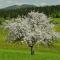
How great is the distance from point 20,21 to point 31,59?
5586 millimetres

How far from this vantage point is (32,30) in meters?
32.5

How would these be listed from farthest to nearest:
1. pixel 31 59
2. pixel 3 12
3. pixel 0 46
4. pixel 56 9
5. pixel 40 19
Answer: pixel 56 9 → pixel 3 12 → pixel 0 46 → pixel 40 19 → pixel 31 59

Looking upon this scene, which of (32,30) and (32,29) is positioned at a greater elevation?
(32,29)

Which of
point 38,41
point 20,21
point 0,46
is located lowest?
point 0,46

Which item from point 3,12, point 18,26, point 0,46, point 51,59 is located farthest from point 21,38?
point 3,12

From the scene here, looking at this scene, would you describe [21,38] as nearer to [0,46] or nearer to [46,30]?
[46,30]

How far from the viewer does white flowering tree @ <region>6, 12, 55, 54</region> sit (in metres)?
31.8

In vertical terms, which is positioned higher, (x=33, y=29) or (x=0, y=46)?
(x=33, y=29)

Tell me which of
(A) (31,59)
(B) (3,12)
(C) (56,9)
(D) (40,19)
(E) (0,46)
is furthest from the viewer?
(C) (56,9)

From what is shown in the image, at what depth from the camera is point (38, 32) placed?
32594mm

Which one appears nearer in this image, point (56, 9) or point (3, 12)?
point (3, 12)

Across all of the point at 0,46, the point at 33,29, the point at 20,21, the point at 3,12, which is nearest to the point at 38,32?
the point at 33,29

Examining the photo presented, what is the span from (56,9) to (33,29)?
60630 millimetres

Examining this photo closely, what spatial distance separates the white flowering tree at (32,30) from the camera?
31.8 meters
